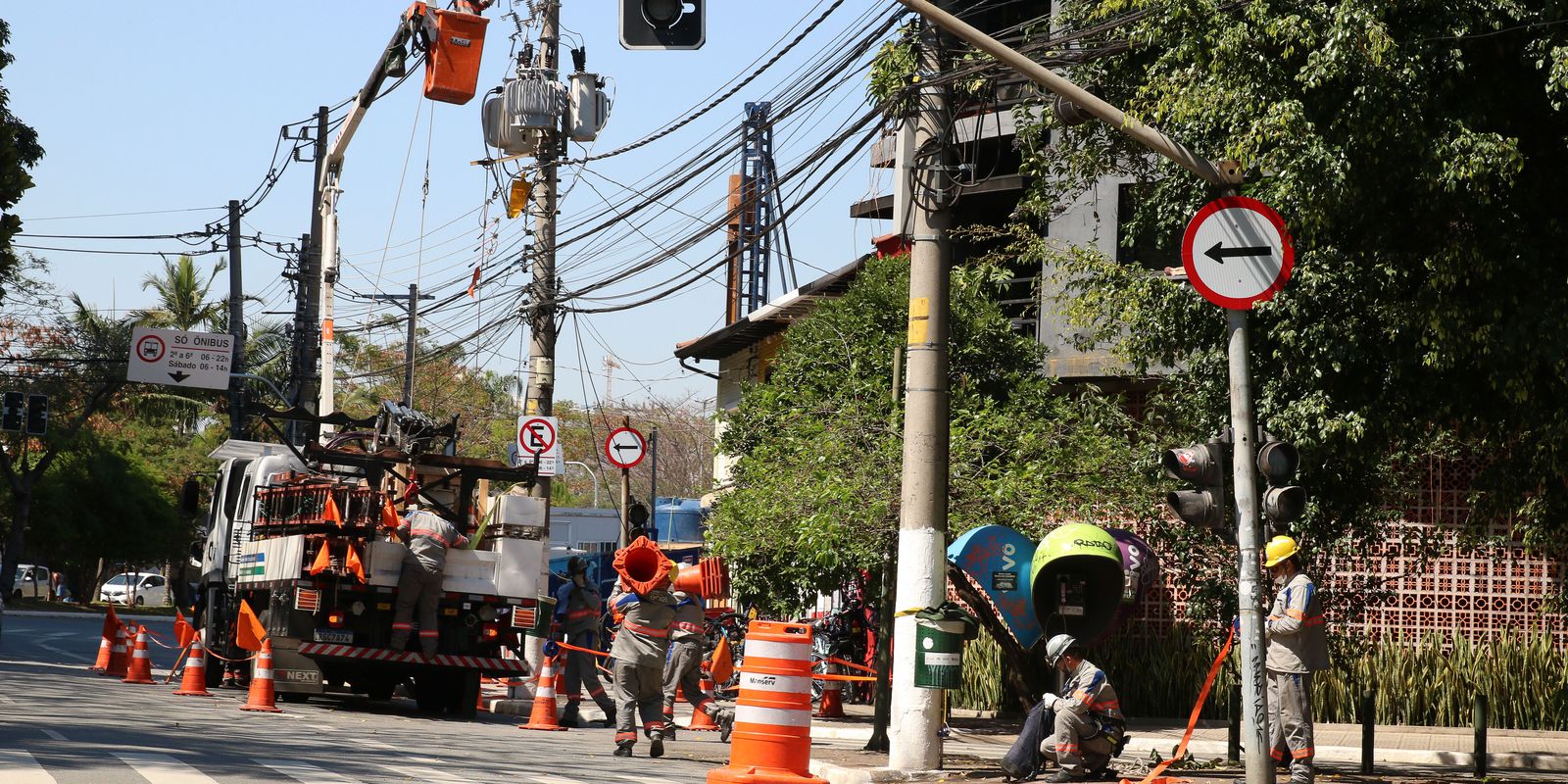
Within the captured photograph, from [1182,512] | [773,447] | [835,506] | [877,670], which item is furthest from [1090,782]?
[773,447]

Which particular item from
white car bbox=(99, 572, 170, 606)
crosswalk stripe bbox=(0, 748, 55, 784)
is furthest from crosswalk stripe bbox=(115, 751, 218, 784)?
white car bbox=(99, 572, 170, 606)

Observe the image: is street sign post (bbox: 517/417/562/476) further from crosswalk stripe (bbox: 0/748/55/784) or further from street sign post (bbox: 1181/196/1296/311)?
street sign post (bbox: 1181/196/1296/311)

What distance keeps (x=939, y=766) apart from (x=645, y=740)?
433 centimetres

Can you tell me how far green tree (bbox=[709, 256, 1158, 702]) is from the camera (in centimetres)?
1602

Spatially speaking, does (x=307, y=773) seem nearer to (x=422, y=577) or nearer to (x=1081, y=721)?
(x=1081, y=721)

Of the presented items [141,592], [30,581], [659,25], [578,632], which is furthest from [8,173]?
[30,581]

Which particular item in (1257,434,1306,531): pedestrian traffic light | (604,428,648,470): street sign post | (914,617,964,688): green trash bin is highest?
(604,428,648,470): street sign post

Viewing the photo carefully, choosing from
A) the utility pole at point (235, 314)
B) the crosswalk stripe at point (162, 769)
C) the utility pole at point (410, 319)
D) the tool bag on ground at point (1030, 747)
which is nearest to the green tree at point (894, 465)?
the tool bag on ground at point (1030, 747)

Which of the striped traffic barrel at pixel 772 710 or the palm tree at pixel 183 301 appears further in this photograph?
the palm tree at pixel 183 301

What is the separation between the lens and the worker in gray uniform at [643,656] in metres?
13.9

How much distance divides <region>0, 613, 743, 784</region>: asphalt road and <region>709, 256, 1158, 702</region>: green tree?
2.31 m

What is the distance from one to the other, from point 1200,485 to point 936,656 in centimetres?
245

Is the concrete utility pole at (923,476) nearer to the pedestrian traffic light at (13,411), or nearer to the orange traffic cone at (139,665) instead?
the orange traffic cone at (139,665)

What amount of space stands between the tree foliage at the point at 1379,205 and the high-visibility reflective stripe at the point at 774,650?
4716 millimetres
